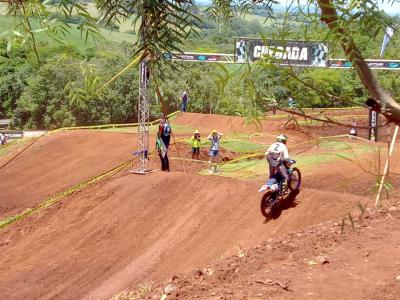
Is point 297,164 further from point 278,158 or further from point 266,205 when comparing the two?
point 278,158

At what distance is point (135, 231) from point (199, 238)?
190 centimetres

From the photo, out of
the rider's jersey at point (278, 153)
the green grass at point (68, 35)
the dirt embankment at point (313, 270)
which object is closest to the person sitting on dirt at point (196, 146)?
the rider's jersey at point (278, 153)

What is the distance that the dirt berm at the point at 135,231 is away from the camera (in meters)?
11.3

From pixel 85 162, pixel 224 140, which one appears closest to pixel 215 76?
pixel 85 162

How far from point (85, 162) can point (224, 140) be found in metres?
6.07

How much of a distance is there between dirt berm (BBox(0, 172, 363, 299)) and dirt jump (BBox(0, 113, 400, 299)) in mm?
28

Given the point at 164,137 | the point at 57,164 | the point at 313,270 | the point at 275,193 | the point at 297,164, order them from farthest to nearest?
the point at 57,164 < the point at 297,164 < the point at 164,137 < the point at 275,193 < the point at 313,270

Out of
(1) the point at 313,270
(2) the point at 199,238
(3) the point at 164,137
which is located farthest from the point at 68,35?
(3) the point at 164,137

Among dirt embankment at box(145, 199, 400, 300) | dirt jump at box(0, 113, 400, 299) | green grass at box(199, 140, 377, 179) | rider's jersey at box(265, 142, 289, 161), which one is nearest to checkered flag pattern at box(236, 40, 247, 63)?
dirt jump at box(0, 113, 400, 299)

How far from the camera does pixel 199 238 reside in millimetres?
12438

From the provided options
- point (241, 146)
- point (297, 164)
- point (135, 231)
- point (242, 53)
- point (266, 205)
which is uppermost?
point (242, 53)

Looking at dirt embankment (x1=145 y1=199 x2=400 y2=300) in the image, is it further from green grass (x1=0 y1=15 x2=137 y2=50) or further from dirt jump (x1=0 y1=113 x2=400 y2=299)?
green grass (x1=0 y1=15 x2=137 y2=50)

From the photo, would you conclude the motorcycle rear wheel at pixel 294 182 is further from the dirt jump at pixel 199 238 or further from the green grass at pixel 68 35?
the green grass at pixel 68 35

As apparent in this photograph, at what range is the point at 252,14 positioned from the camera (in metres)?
3.50
